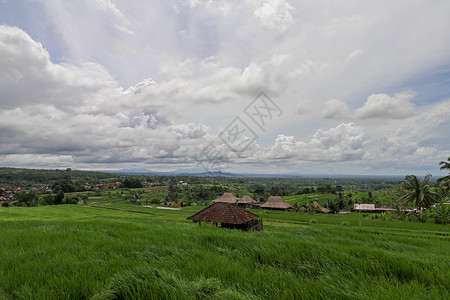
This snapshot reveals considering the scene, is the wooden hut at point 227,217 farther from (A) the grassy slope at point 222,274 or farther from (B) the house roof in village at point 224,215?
(A) the grassy slope at point 222,274

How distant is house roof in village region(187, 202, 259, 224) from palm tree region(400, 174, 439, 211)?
4556 cm

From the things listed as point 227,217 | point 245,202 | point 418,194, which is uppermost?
point 227,217

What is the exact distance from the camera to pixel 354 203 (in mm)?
87188

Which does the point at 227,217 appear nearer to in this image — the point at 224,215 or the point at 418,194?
the point at 224,215

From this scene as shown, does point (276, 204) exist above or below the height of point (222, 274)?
below

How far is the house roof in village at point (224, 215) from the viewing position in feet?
71.4

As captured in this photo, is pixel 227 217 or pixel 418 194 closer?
pixel 227 217

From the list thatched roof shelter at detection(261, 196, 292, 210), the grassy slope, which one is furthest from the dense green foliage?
the grassy slope

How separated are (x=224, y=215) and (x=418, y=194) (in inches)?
1967

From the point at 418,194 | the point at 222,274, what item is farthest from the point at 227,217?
the point at 418,194

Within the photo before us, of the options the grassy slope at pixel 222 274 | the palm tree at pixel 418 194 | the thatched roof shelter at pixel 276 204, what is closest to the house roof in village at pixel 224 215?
the grassy slope at pixel 222 274

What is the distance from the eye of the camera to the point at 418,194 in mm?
46812

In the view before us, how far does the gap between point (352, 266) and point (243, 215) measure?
19.8 meters

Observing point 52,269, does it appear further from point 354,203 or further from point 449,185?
point 354,203
